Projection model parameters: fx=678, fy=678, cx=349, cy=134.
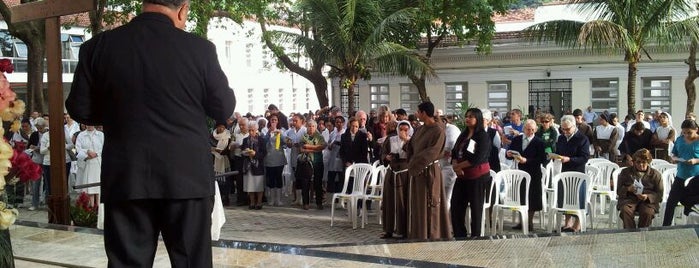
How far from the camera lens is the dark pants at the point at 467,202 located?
7.79m

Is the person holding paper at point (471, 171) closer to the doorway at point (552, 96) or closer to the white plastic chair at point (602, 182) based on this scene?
the white plastic chair at point (602, 182)

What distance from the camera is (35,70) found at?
55.9 feet

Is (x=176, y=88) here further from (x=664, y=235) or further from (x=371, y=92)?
(x=371, y=92)

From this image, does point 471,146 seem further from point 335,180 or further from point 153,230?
point 153,230

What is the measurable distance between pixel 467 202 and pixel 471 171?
40 cm

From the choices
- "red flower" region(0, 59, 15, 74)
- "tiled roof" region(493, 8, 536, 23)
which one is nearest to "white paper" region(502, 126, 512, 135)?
"red flower" region(0, 59, 15, 74)

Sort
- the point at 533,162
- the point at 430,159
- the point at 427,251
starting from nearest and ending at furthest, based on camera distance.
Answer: the point at 427,251 < the point at 430,159 < the point at 533,162

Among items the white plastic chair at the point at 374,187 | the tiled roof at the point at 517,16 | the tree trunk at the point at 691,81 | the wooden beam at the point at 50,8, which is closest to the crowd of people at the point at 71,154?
the wooden beam at the point at 50,8

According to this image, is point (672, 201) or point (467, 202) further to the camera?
point (467, 202)

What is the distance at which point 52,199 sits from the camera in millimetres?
6312

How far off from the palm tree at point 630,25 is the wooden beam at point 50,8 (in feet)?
36.3

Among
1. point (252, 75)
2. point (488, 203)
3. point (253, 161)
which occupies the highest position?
point (252, 75)

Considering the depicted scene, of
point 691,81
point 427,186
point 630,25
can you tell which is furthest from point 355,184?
point 691,81

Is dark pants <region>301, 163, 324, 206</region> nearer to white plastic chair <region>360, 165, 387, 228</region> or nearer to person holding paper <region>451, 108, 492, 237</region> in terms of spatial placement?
white plastic chair <region>360, 165, 387, 228</region>
